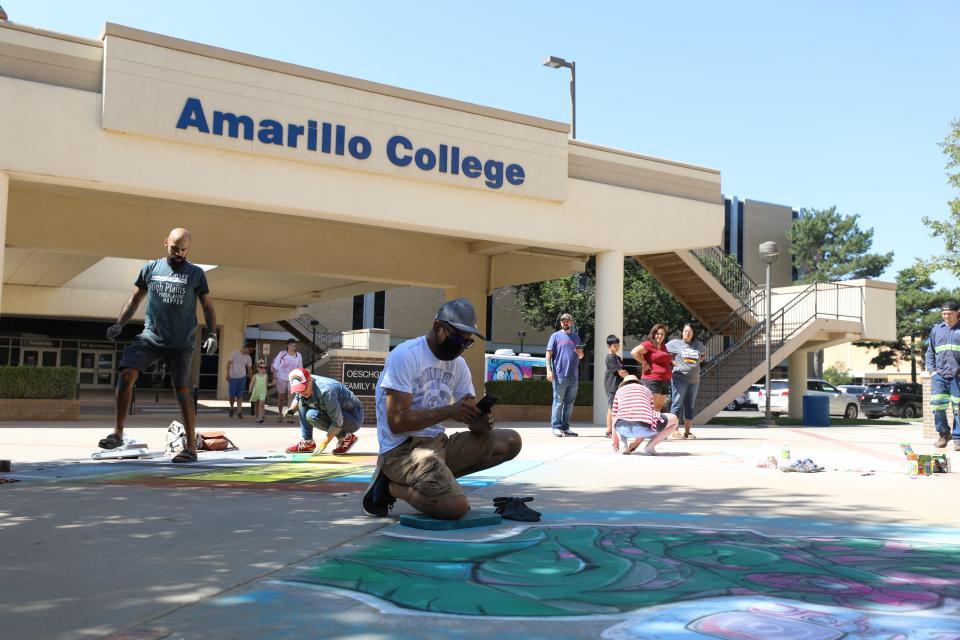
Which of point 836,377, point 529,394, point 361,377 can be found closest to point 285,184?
point 361,377

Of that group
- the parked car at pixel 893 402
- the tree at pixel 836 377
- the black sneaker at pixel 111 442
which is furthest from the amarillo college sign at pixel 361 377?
the tree at pixel 836 377

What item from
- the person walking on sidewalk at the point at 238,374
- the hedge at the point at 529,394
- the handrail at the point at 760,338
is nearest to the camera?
the person walking on sidewalk at the point at 238,374

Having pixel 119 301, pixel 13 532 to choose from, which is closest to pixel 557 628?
pixel 13 532

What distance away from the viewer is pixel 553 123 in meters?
16.6

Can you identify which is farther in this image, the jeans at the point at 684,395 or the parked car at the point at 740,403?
the parked car at the point at 740,403

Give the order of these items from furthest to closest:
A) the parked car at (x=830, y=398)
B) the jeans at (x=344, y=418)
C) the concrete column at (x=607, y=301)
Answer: the parked car at (x=830, y=398) → the concrete column at (x=607, y=301) → the jeans at (x=344, y=418)

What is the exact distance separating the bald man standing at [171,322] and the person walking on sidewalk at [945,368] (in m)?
8.72

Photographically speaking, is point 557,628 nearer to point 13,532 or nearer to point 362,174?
point 13,532

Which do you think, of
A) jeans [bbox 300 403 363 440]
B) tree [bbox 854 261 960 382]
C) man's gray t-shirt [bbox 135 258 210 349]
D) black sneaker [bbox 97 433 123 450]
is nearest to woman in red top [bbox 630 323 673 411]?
jeans [bbox 300 403 363 440]

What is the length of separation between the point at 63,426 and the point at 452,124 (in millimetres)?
8344

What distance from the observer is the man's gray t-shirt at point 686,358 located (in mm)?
12203

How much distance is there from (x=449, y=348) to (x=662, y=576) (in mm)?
1759

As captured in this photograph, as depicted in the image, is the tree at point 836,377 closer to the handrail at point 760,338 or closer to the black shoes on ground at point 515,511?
the handrail at point 760,338

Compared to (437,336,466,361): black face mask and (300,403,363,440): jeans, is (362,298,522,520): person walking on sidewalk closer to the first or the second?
(437,336,466,361): black face mask
